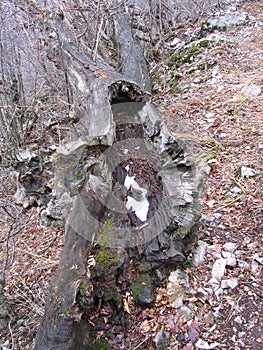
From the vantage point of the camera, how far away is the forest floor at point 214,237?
1.63m

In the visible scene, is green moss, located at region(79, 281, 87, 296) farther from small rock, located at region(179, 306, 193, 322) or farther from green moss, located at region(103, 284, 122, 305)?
small rock, located at region(179, 306, 193, 322)

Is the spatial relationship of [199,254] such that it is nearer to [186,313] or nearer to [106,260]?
[186,313]

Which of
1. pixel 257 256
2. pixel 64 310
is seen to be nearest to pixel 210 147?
pixel 257 256

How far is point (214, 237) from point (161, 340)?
31.1 inches

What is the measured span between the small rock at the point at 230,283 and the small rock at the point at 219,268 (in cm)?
4

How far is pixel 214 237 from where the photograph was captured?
214 centimetres

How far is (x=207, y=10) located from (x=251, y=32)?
62.3 inches

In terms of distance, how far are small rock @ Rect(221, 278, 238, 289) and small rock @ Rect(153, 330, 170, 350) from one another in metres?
0.42

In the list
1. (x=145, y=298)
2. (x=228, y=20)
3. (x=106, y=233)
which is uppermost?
(x=228, y=20)

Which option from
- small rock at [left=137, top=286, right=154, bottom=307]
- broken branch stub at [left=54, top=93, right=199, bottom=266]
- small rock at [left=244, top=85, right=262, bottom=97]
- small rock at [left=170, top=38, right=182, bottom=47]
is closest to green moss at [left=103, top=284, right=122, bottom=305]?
small rock at [left=137, top=286, right=154, bottom=307]

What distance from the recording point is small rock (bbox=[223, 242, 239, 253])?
2010 mm

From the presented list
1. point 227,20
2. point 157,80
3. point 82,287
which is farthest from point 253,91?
point 82,287

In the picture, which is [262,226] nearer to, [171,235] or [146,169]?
[171,235]

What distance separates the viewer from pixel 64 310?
55.6 inches
